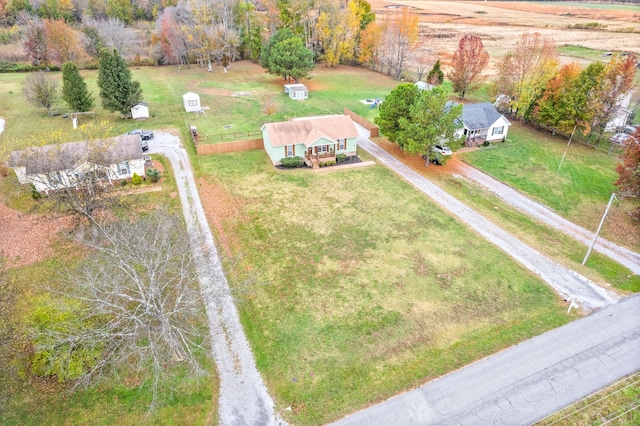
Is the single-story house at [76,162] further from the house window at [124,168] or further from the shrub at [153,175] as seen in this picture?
the shrub at [153,175]

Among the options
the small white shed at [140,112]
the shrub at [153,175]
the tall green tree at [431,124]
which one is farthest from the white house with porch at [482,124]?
the small white shed at [140,112]

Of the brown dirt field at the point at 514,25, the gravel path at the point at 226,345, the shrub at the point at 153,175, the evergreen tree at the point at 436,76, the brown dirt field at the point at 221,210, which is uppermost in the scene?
the brown dirt field at the point at 514,25

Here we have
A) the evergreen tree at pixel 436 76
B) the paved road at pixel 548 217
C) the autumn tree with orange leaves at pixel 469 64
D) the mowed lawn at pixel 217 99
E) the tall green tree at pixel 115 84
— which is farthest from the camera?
the evergreen tree at pixel 436 76

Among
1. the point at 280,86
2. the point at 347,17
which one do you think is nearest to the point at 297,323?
the point at 280,86

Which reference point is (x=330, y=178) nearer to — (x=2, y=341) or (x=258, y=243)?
(x=258, y=243)

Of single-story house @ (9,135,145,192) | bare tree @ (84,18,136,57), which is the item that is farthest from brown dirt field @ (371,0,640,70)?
single-story house @ (9,135,145,192)

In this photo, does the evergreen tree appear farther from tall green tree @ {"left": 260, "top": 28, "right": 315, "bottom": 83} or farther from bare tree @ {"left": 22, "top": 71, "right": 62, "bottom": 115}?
bare tree @ {"left": 22, "top": 71, "right": 62, "bottom": 115}
